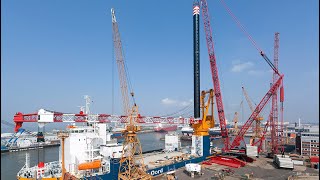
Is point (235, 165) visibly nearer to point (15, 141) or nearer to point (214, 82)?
point (214, 82)

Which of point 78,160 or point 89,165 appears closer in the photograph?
point 89,165

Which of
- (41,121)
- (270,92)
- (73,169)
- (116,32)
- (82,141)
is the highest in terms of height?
(116,32)

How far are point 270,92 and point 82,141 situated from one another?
138 ft

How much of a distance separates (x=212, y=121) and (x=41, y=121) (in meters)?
36.1

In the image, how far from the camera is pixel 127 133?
97.3ft

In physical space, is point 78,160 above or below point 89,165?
above

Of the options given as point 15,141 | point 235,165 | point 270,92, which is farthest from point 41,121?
point 15,141

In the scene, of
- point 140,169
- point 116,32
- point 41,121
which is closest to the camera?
point 41,121

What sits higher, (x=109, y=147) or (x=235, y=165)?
(x=109, y=147)

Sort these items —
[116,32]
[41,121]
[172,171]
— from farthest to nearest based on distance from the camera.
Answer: [116,32] < [172,171] < [41,121]

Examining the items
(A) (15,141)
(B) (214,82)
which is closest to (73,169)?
(B) (214,82)

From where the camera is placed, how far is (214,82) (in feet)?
166

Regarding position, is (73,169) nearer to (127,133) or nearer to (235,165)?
(127,133)

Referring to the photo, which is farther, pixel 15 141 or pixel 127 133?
pixel 15 141
